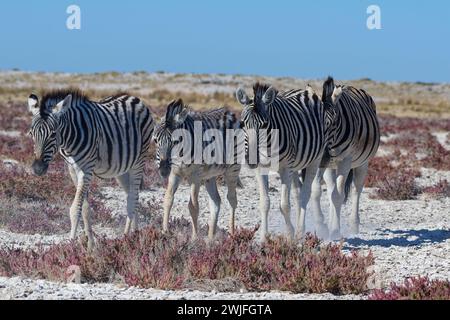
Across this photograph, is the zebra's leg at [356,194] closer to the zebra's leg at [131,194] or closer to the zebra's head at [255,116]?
the zebra's head at [255,116]

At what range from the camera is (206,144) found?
437 inches

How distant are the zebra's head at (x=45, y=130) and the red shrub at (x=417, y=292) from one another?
4.00 metres

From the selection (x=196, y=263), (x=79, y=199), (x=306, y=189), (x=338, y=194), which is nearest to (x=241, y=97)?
(x=306, y=189)

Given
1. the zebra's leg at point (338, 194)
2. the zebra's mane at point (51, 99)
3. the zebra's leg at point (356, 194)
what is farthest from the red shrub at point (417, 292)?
the zebra's leg at point (356, 194)

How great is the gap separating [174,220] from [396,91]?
69133mm

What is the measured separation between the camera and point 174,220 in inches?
492

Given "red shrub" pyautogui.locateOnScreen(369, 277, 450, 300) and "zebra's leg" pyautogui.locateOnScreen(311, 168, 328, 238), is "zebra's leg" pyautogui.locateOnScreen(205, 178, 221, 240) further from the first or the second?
"red shrub" pyautogui.locateOnScreen(369, 277, 450, 300)

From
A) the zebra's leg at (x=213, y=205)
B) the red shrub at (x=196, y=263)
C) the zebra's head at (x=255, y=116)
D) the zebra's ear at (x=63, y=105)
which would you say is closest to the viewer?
the red shrub at (x=196, y=263)

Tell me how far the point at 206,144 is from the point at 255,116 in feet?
Result: 2.85

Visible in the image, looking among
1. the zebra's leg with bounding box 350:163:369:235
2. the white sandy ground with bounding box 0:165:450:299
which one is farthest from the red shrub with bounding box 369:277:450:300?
the zebra's leg with bounding box 350:163:369:235

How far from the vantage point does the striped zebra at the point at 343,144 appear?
12.1 metres

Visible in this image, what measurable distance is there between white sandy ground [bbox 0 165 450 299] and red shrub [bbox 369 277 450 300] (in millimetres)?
432

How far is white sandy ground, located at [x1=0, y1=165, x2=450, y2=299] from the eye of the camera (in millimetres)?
7352

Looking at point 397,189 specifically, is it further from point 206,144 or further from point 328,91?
point 206,144
